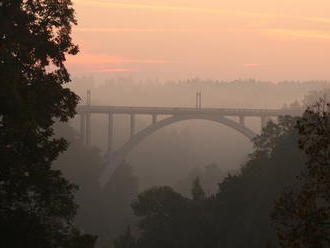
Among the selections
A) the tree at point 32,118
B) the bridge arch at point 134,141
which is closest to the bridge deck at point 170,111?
the bridge arch at point 134,141

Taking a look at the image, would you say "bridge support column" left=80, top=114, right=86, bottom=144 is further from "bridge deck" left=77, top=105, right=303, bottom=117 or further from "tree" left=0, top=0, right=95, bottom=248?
"tree" left=0, top=0, right=95, bottom=248

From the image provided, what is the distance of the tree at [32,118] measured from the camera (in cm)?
1736

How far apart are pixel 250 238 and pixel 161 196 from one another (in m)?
19.6

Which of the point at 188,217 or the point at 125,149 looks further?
the point at 125,149

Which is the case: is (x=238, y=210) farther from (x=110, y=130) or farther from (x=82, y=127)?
(x=82, y=127)

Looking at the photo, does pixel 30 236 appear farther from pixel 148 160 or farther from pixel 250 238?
pixel 148 160

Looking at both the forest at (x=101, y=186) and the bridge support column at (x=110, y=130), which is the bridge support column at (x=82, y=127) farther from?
the bridge support column at (x=110, y=130)

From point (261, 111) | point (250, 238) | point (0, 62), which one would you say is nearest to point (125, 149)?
point (261, 111)

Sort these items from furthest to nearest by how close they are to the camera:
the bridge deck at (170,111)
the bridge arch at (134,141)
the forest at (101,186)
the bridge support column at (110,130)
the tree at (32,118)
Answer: the bridge deck at (170,111), the bridge arch at (134,141), the bridge support column at (110,130), the tree at (32,118), the forest at (101,186)

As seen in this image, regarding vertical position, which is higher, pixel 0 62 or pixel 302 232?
pixel 0 62

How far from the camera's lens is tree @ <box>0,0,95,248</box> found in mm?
17359

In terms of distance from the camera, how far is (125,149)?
287 ft

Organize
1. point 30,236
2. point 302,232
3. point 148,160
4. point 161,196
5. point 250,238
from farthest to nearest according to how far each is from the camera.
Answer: point 148,160
point 161,196
point 250,238
point 30,236
point 302,232

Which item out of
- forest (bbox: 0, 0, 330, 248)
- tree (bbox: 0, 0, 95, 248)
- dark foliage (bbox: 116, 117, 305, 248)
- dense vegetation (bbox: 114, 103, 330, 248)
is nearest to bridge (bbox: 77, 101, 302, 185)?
forest (bbox: 0, 0, 330, 248)
